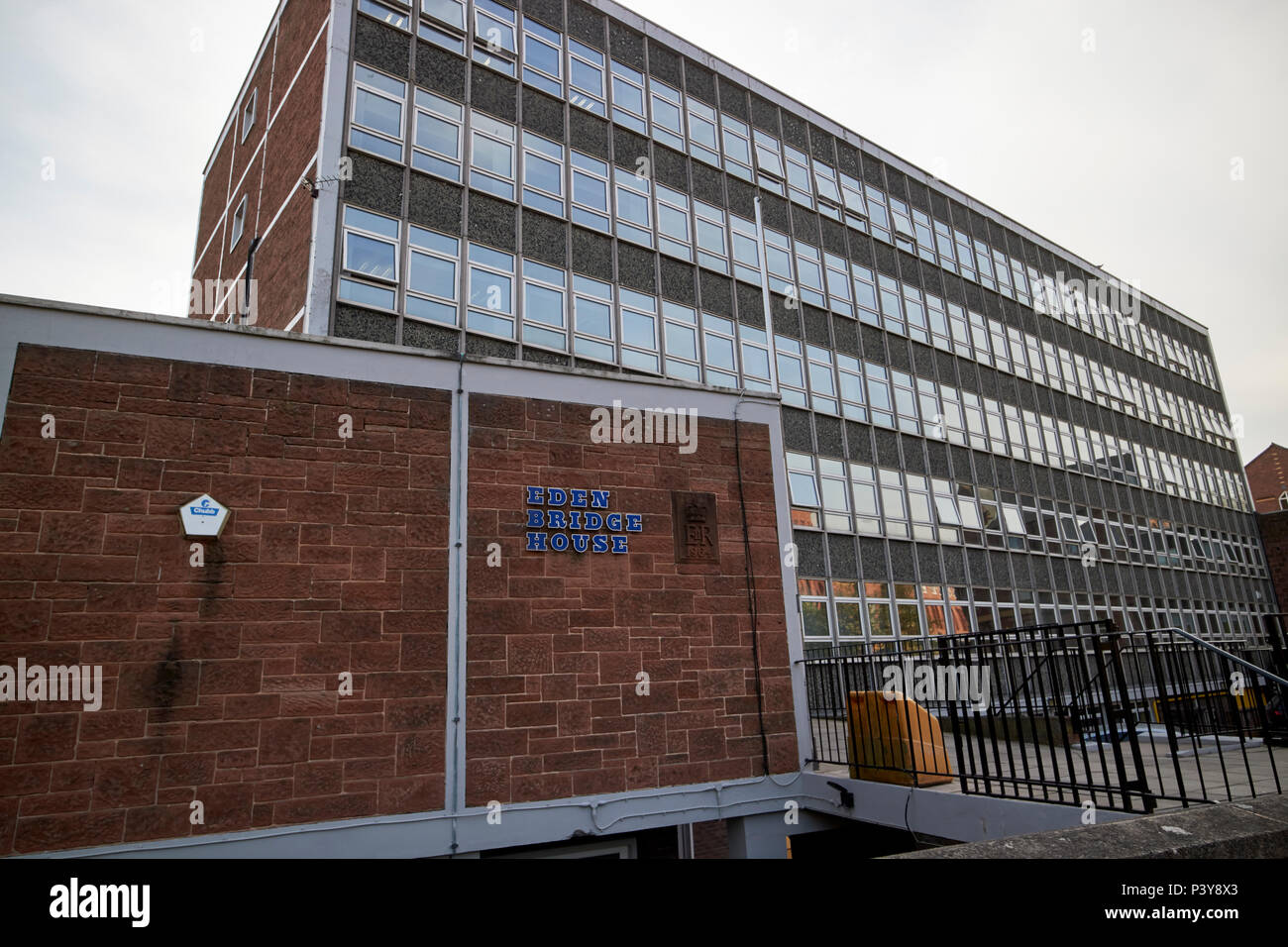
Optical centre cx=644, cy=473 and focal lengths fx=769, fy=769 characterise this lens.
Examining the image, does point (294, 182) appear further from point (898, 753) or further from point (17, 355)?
point (898, 753)

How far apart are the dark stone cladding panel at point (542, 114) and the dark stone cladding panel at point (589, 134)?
0.29m

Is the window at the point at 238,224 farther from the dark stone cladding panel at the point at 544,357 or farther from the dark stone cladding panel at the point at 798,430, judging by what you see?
the dark stone cladding panel at the point at 798,430

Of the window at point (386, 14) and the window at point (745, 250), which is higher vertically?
the window at point (386, 14)

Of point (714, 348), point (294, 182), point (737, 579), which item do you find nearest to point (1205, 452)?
point (714, 348)

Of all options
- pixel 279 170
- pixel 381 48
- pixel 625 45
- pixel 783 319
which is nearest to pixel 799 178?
pixel 783 319

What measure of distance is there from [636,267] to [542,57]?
5.00m

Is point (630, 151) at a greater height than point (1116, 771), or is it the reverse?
point (630, 151)

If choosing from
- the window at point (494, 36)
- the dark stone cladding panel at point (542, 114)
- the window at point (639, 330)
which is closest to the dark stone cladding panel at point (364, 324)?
the window at point (639, 330)

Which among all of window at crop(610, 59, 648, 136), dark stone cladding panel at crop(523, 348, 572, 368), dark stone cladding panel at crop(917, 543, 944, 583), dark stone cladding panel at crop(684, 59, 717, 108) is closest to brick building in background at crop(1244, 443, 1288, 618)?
dark stone cladding panel at crop(917, 543, 944, 583)

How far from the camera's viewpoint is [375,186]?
1329 cm

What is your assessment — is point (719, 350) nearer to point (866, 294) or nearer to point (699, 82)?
point (866, 294)

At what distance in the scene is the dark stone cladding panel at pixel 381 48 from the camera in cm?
1389

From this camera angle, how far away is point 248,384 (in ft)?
21.9

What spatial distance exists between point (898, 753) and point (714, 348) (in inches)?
440
